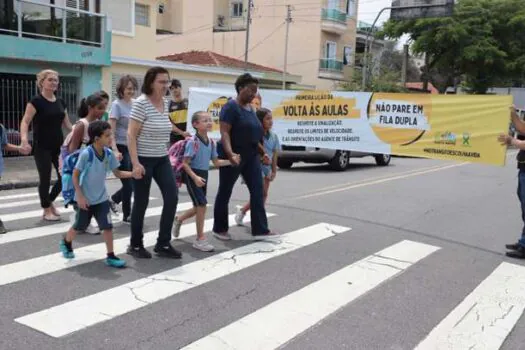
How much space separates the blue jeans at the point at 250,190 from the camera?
642cm

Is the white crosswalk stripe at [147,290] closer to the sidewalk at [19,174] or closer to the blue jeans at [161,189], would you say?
the blue jeans at [161,189]

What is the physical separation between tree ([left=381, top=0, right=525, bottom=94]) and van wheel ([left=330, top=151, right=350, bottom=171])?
75.7 ft

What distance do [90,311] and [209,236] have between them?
8.50 feet

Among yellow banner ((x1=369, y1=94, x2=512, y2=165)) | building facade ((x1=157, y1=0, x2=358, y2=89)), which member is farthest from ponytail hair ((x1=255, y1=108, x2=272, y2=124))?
building facade ((x1=157, y1=0, x2=358, y2=89))

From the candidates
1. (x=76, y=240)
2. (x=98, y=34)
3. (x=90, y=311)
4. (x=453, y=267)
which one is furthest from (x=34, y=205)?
(x=98, y=34)

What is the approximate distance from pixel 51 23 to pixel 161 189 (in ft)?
42.0

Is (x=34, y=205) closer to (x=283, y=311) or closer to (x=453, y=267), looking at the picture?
(x=283, y=311)

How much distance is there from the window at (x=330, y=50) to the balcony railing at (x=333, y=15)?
1.62 m

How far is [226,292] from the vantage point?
4.80 meters

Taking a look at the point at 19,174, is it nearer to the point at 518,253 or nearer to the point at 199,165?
the point at 199,165

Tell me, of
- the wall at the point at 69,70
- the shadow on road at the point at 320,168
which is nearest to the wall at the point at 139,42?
the wall at the point at 69,70

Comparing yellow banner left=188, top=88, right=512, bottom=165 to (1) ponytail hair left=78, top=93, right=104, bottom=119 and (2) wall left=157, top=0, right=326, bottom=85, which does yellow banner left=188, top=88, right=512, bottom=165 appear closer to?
(1) ponytail hair left=78, top=93, right=104, bottom=119

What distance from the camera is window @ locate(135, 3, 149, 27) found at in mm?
22516

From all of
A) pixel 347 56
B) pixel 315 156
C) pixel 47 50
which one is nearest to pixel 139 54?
pixel 47 50
